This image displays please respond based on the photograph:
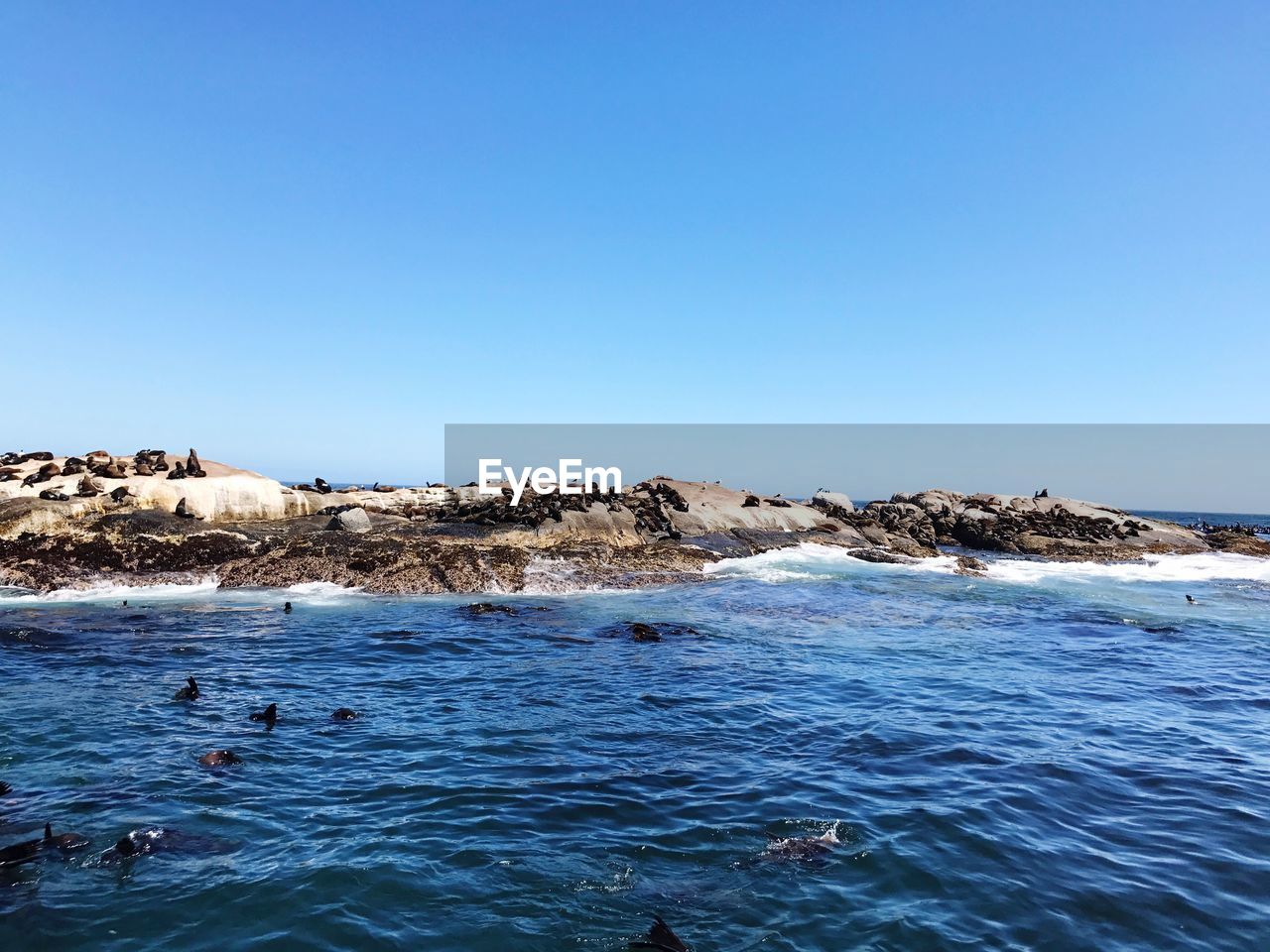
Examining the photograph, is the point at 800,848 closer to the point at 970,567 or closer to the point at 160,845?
the point at 160,845

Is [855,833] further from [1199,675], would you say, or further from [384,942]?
[1199,675]

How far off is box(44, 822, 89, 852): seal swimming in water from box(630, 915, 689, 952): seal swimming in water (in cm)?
606

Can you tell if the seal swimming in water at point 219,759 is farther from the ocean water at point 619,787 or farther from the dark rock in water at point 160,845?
the dark rock in water at point 160,845

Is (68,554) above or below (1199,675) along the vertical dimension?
above

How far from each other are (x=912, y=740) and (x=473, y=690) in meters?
8.03

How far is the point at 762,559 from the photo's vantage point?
35.0 m

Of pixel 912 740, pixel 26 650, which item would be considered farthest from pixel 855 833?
pixel 26 650

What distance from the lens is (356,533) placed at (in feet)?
94.0

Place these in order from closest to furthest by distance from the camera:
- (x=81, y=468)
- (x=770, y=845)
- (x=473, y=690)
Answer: (x=770, y=845)
(x=473, y=690)
(x=81, y=468)

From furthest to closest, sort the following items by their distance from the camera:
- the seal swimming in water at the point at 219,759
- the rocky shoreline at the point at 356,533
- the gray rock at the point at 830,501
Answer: the gray rock at the point at 830,501 → the rocky shoreline at the point at 356,533 → the seal swimming in water at the point at 219,759

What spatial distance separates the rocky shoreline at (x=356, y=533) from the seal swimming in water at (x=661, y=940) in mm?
19640

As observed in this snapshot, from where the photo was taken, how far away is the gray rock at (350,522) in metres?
29.2

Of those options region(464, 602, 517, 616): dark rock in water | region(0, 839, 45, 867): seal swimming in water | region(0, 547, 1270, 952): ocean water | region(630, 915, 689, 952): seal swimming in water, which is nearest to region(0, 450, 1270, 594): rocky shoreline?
region(464, 602, 517, 616): dark rock in water

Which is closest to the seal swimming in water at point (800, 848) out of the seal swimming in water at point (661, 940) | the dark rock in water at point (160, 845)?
the seal swimming in water at point (661, 940)
